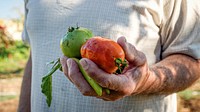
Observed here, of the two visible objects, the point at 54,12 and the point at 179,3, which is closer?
the point at 179,3

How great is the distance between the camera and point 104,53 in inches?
58.1

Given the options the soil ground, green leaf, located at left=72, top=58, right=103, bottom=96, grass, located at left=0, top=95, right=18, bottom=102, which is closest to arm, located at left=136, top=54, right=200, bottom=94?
green leaf, located at left=72, top=58, right=103, bottom=96

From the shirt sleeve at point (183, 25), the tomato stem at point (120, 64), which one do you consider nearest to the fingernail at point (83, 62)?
the tomato stem at point (120, 64)

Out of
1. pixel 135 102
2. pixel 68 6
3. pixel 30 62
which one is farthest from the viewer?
pixel 30 62

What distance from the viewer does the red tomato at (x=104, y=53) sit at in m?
1.47

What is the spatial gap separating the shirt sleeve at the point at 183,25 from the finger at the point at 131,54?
580 millimetres

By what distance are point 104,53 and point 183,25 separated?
79cm

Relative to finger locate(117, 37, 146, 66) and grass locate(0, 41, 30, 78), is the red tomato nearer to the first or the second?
finger locate(117, 37, 146, 66)

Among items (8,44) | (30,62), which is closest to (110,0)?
(30,62)

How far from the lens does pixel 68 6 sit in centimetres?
228

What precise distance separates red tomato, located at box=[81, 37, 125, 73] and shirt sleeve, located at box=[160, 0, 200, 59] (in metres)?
0.71

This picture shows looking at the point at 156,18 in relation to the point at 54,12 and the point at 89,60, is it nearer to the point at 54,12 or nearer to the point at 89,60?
the point at 54,12

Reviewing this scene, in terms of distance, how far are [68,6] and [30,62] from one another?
58 cm

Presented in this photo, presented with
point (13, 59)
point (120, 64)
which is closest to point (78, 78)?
point (120, 64)
